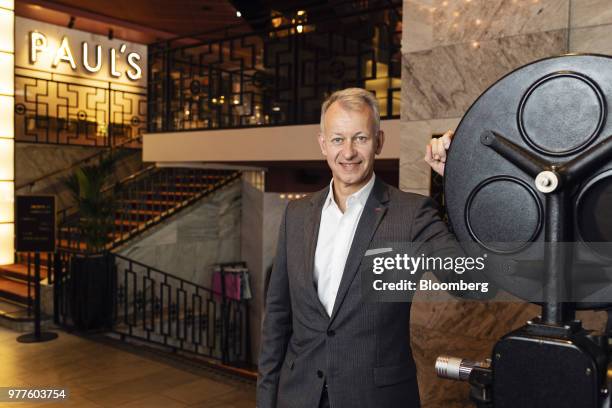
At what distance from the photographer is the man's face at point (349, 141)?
4.37ft

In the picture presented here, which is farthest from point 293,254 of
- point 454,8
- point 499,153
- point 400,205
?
point 454,8

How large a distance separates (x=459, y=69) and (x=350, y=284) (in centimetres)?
131

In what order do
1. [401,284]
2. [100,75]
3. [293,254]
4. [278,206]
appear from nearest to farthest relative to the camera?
[401,284]
[293,254]
[278,206]
[100,75]

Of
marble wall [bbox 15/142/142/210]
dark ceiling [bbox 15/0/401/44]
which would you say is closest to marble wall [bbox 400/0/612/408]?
dark ceiling [bbox 15/0/401/44]

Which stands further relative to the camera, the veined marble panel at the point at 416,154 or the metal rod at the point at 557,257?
the veined marble panel at the point at 416,154

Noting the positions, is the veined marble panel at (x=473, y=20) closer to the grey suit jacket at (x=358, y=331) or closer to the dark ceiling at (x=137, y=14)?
the grey suit jacket at (x=358, y=331)

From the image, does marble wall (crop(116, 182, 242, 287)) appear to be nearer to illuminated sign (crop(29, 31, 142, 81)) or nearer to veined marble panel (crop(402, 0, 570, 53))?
illuminated sign (crop(29, 31, 142, 81))

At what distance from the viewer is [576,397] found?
0.74 metres

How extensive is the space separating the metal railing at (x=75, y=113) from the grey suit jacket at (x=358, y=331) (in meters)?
8.68

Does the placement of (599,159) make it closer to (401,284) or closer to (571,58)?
(571,58)

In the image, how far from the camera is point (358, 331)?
1376mm

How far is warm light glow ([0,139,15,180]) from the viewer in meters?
7.73

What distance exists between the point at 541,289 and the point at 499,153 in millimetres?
217

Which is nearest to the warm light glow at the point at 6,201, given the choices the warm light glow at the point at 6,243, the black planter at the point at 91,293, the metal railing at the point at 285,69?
the warm light glow at the point at 6,243
